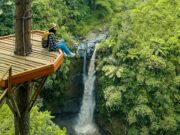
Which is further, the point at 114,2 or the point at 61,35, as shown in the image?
the point at 114,2

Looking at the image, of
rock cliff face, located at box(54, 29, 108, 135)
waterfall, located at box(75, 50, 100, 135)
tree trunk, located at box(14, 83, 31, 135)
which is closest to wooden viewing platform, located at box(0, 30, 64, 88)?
tree trunk, located at box(14, 83, 31, 135)

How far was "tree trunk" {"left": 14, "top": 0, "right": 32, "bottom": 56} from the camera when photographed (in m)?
10.3

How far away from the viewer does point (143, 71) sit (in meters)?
24.0

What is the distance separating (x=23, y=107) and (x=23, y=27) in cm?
226

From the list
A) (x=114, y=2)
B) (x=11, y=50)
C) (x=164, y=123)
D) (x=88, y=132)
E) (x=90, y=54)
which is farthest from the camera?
(x=114, y=2)

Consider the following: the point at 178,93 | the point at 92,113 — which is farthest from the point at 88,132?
the point at 178,93

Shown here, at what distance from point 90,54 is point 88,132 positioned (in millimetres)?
5627

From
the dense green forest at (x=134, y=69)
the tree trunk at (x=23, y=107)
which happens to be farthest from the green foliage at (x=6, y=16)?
the tree trunk at (x=23, y=107)

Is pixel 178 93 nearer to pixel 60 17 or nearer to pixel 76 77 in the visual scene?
pixel 76 77

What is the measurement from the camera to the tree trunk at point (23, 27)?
10320mm

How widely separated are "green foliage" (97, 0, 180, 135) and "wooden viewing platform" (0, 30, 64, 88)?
43.1ft

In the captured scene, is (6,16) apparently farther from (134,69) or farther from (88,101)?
(134,69)

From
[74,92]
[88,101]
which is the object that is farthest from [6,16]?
[88,101]

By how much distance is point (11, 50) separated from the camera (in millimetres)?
11031
